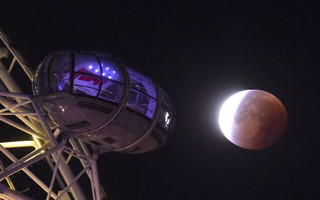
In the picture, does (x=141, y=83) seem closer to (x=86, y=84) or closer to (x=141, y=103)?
(x=141, y=103)

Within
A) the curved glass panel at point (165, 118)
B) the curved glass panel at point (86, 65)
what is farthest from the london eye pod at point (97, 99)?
the curved glass panel at point (165, 118)

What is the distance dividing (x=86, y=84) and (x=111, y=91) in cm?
80

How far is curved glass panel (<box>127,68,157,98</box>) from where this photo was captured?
49.4ft

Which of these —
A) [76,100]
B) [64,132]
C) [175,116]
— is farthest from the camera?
[175,116]

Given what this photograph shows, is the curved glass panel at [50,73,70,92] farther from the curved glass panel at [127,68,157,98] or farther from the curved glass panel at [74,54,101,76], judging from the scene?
the curved glass panel at [127,68,157,98]

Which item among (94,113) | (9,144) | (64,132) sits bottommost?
(9,144)

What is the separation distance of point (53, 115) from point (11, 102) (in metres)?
2.21

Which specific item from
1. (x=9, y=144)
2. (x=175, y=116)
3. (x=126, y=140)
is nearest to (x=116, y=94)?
(x=126, y=140)

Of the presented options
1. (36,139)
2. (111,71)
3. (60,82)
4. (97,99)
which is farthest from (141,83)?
(36,139)

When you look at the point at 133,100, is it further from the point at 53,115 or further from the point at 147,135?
the point at 53,115

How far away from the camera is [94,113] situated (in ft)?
46.7

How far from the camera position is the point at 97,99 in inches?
559

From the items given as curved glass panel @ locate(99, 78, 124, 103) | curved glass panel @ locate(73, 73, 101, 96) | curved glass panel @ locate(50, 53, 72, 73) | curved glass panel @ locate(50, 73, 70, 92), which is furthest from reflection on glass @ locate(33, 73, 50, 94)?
curved glass panel @ locate(99, 78, 124, 103)

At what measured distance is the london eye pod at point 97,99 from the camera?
14180 millimetres
